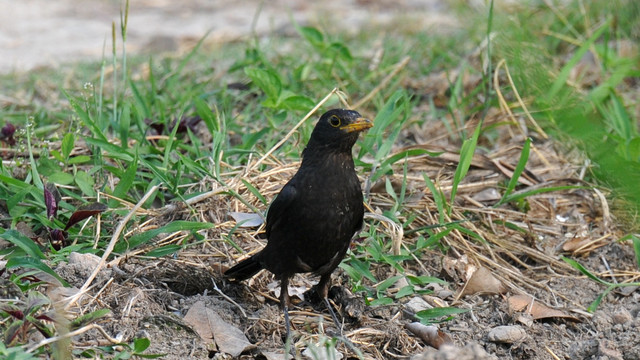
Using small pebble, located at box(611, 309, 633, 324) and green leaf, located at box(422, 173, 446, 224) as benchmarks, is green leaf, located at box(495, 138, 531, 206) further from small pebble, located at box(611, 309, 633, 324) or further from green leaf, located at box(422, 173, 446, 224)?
small pebble, located at box(611, 309, 633, 324)

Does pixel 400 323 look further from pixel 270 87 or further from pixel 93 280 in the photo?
pixel 270 87

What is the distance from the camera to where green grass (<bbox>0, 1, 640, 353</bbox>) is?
143 inches

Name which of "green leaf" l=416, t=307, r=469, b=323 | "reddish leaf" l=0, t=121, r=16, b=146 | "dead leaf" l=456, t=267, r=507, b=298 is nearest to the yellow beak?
"green leaf" l=416, t=307, r=469, b=323

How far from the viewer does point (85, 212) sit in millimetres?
3465

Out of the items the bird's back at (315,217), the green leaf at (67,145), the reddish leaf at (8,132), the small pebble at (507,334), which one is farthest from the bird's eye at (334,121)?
the reddish leaf at (8,132)

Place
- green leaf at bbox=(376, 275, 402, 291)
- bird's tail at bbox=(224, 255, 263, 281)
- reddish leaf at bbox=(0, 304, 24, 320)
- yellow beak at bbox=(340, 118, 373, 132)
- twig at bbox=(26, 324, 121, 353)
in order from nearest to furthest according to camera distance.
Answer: twig at bbox=(26, 324, 121, 353), reddish leaf at bbox=(0, 304, 24, 320), yellow beak at bbox=(340, 118, 373, 132), bird's tail at bbox=(224, 255, 263, 281), green leaf at bbox=(376, 275, 402, 291)

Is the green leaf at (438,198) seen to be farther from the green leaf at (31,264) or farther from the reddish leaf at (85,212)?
the green leaf at (31,264)

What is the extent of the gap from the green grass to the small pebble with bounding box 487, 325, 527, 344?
43cm

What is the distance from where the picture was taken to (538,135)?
5.18 meters

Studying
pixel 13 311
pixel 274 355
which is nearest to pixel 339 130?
pixel 274 355

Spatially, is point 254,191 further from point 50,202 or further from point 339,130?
point 50,202

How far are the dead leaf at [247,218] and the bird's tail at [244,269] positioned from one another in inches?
15.2

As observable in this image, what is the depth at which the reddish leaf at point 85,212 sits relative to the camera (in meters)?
3.44

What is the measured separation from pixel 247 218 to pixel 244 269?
1.59ft
